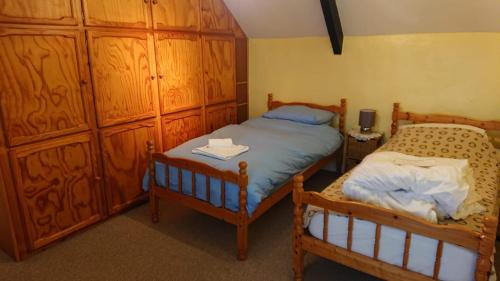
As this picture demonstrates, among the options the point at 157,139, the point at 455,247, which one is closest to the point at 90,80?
the point at 157,139

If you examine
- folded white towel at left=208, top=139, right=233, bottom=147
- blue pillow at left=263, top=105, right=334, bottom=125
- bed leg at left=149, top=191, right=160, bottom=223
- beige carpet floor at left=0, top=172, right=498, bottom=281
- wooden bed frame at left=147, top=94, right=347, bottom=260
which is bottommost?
beige carpet floor at left=0, top=172, right=498, bottom=281

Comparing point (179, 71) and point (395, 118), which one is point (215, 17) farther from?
point (395, 118)

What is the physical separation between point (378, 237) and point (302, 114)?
206 centimetres

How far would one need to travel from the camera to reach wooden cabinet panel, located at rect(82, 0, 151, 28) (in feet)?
8.32

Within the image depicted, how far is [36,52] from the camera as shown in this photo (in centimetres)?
225

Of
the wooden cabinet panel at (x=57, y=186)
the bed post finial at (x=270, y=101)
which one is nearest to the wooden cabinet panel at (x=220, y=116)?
the bed post finial at (x=270, y=101)

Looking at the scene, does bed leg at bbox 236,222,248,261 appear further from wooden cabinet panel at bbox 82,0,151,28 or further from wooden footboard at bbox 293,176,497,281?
wooden cabinet panel at bbox 82,0,151,28

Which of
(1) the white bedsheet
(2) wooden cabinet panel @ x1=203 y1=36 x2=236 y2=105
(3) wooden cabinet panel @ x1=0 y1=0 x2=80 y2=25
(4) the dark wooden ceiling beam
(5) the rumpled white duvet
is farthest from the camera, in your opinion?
(2) wooden cabinet panel @ x1=203 y1=36 x2=236 y2=105

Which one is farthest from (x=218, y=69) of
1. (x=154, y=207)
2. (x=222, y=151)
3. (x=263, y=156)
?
(x=154, y=207)

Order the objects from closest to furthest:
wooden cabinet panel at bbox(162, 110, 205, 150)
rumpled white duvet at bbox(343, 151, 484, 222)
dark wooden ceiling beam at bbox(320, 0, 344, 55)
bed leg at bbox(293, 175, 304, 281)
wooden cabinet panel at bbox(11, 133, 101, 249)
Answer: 1. rumpled white duvet at bbox(343, 151, 484, 222)
2. bed leg at bbox(293, 175, 304, 281)
3. wooden cabinet panel at bbox(11, 133, 101, 249)
4. dark wooden ceiling beam at bbox(320, 0, 344, 55)
5. wooden cabinet panel at bbox(162, 110, 205, 150)

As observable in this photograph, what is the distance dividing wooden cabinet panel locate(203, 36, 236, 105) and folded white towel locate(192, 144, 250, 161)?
1.13 meters

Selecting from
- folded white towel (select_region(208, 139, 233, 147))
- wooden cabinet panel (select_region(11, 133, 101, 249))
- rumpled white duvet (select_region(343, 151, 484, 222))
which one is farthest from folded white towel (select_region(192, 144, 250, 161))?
rumpled white duvet (select_region(343, 151, 484, 222))

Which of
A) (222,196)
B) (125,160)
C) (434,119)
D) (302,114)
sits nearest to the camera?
(222,196)

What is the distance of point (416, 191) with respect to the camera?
5.64ft
